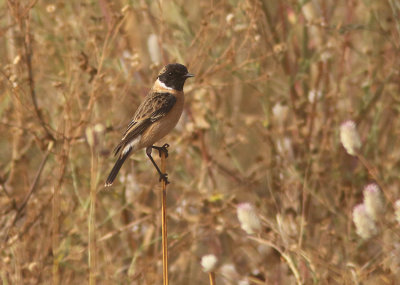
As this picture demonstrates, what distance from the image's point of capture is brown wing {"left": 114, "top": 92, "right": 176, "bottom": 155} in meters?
4.25

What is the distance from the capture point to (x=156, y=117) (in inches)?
167

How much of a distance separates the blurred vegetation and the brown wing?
0.38 metres

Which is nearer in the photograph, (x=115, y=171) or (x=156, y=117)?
(x=115, y=171)

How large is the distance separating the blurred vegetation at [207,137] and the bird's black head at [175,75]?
0.80 feet

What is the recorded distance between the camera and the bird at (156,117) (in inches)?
167

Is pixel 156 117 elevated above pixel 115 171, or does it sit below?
above

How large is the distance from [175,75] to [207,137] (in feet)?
5.56

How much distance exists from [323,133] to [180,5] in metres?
1.70

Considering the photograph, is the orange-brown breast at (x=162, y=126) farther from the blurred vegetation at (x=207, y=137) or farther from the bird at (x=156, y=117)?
the blurred vegetation at (x=207, y=137)

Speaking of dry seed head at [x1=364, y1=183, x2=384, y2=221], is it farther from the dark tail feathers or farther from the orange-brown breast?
the dark tail feathers

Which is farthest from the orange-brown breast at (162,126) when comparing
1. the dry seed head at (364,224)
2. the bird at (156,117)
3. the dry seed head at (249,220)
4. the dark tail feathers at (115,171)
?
the dry seed head at (364,224)

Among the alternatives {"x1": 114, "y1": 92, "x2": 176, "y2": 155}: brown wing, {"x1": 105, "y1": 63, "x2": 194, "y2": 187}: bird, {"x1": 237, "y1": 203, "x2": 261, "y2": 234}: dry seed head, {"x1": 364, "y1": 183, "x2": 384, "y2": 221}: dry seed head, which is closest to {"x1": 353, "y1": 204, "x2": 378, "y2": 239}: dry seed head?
{"x1": 364, "y1": 183, "x2": 384, "y2": 221}: dry seed head

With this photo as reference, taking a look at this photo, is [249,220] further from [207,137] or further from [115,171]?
[207,137]

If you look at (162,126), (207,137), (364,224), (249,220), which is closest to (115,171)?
(162,126)
